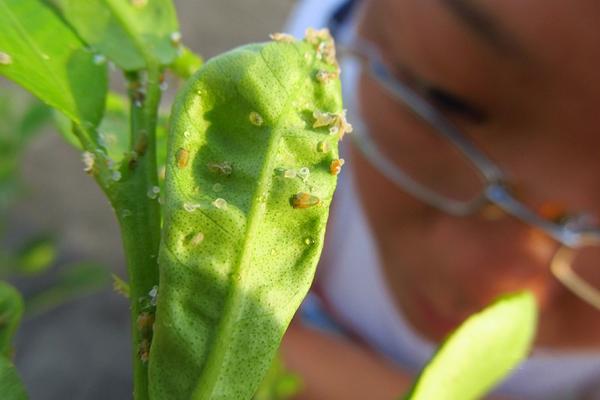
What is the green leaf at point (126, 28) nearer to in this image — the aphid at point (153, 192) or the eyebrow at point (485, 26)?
the aphid at point (153, 192)

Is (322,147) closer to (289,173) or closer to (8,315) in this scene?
(289,173)

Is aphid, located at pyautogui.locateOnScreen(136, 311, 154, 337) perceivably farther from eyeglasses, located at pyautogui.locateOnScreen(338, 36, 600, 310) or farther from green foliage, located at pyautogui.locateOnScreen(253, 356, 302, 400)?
eyeglasses, located at pyautogui.locateOnScreen(338, 36, 600, 310)

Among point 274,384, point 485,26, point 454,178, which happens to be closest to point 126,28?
Answer: point 274,384

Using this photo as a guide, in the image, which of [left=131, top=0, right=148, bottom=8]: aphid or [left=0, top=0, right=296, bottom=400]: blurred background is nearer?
[left=131, top=0, right=148, bottom=8]: aphid

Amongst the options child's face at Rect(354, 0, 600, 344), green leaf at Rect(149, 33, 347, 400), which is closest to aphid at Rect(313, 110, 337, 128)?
green leaf at Rect(149, 33, 347, 400)

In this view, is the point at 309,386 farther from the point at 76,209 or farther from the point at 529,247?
the point at 76,209

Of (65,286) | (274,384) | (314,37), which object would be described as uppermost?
(314,37)

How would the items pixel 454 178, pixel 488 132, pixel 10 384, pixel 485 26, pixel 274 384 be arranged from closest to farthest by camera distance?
1. pixel 10 384
2. pixel 274 384
3. pixel 485 26
4. pixel 488 132
5. pixel 454 178
